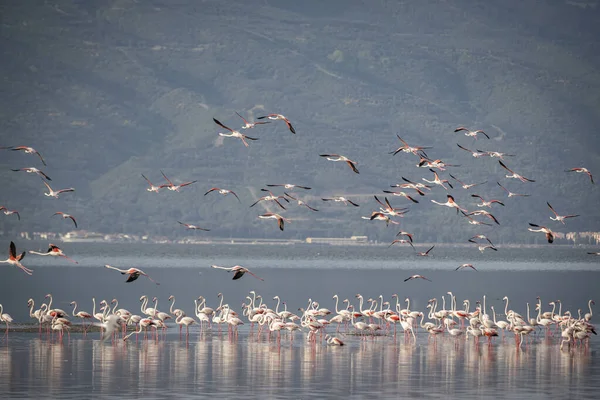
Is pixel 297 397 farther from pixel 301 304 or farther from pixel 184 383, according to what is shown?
pixel 301 304

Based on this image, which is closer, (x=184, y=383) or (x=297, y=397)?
(x=297, y=397)

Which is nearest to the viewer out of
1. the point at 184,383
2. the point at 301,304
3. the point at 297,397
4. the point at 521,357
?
the point at 297,397

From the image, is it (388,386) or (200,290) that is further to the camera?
(200,290)

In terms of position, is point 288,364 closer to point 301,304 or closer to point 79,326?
point 79,326

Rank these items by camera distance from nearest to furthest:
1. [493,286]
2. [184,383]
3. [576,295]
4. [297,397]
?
[297,397] → [184,383] → [576,295] → [493,286]

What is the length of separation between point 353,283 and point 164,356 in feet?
174

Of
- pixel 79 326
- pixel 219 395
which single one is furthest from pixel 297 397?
pixel 79 326

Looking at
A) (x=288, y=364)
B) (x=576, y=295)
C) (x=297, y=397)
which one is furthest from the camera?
(x=576, y=295)

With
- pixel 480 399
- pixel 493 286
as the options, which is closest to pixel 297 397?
pixel 480 399

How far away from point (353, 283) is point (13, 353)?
2129 inches

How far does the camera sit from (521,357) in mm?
36406

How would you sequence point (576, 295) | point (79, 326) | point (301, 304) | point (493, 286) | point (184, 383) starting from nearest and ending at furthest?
point (184, 383) < point (79, 326) < point (301, 304) < point (576, 295) < point (493, 286)

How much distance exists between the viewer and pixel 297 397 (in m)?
28.0

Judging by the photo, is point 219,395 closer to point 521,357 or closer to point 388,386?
point 388,386
